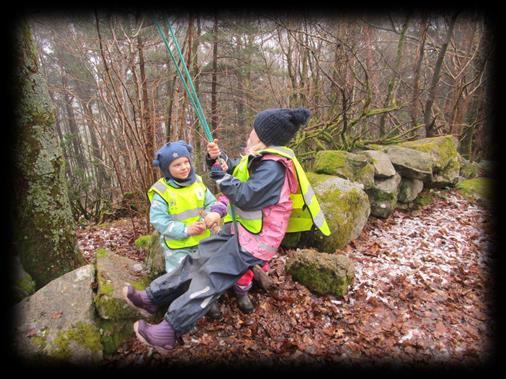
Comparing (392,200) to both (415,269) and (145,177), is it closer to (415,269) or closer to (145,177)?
(415,269)

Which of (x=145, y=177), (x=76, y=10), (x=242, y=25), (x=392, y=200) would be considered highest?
(x=242, y=25)

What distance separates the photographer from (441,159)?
592 centimetres

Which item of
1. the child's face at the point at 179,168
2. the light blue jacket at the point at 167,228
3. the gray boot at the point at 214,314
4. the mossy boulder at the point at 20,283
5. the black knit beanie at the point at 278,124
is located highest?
the black knit beanie at the point at 278,124

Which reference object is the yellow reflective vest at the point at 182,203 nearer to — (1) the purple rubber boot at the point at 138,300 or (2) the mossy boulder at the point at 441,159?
(1) the purple rubber boot at the point at 138,300

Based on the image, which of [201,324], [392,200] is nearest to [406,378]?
[201,324]

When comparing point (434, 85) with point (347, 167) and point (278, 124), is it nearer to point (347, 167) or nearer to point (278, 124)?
point (347, 167)

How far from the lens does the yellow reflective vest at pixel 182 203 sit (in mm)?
2727

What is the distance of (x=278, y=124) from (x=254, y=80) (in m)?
9.96

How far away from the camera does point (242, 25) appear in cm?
902

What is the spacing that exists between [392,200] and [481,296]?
2059mm

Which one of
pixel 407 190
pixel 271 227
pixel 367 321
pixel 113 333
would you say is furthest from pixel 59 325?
pixel 407 190

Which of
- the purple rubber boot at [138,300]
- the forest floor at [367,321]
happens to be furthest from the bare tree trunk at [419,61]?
the purple rubber boot at [138,300]

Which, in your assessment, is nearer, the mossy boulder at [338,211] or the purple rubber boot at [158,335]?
the purple rubber boot at [158,335]

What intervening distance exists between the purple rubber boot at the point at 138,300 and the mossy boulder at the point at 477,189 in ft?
21.5
